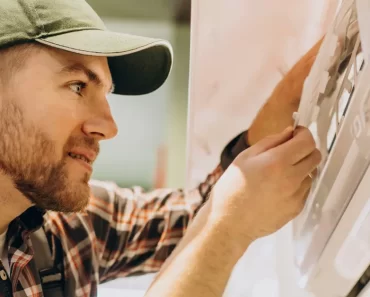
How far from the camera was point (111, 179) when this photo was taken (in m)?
1.30

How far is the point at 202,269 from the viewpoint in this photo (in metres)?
0.60

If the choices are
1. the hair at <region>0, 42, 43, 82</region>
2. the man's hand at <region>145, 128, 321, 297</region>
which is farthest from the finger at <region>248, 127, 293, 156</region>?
the hair at <region>0, 42, 43, 82</region>

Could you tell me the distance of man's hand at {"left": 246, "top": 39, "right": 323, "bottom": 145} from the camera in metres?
0.78

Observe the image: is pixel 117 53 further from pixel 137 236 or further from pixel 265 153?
pixel 137 236

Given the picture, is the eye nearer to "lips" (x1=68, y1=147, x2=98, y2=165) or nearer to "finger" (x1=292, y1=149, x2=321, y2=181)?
"lips" (x1=68, y1=147, x2=98, y2=165)

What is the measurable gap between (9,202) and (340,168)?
560 millimetres

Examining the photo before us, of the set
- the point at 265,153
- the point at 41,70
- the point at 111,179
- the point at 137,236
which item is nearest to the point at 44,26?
the point at 41,70

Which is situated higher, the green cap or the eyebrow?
the green cap

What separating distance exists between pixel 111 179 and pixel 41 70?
615mm

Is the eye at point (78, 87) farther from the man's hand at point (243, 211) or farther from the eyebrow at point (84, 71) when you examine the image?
the man's hand at point (243, 211)

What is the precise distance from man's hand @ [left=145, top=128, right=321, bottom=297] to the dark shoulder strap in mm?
338

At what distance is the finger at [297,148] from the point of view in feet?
1.94

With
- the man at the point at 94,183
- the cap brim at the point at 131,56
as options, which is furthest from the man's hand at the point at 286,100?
the cap brim at the point at 131,56

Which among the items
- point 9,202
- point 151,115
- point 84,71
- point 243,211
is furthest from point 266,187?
point 151,115
